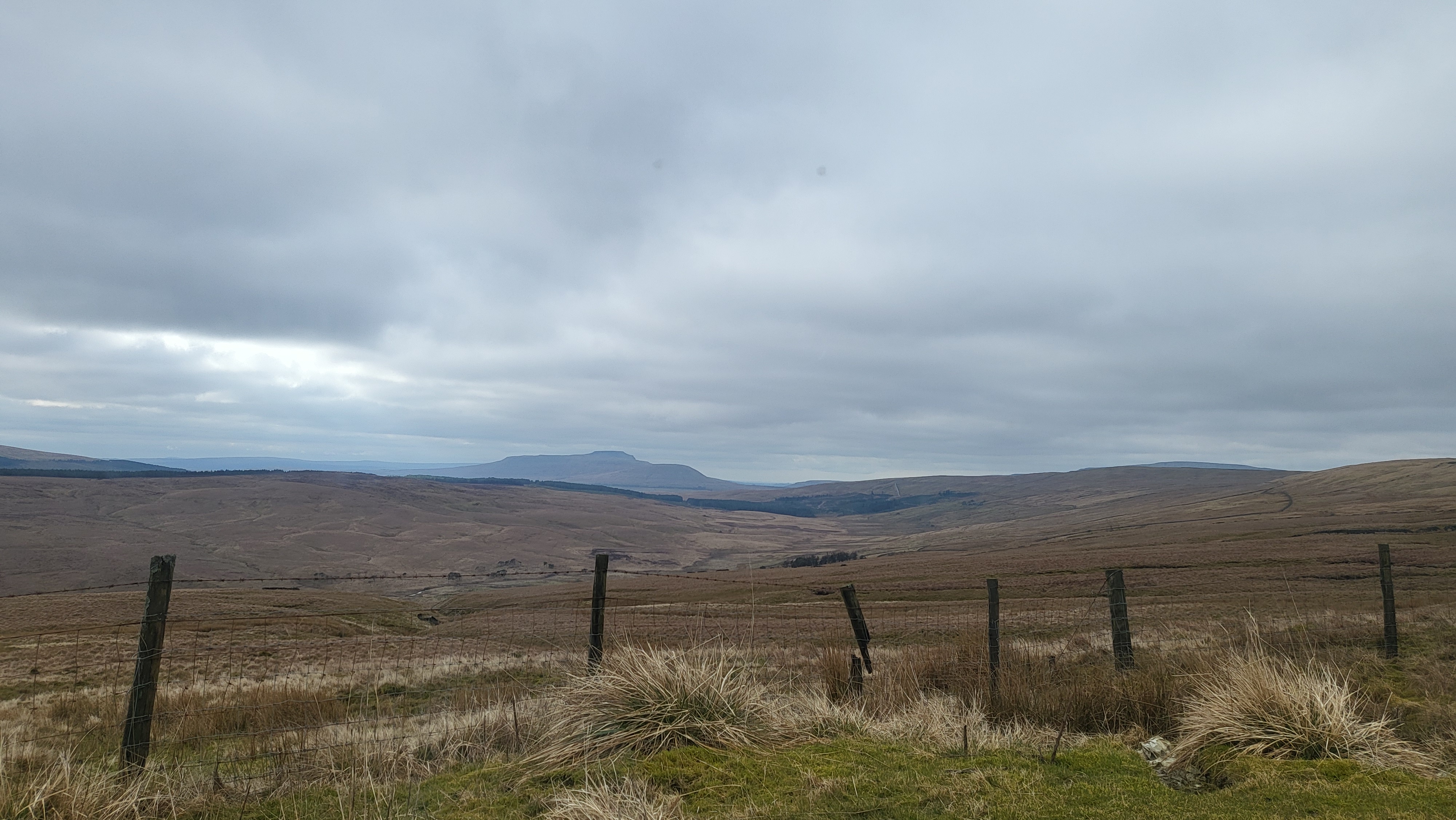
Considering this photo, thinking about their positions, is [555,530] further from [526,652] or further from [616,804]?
[616,804]

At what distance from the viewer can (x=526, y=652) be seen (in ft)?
66.5

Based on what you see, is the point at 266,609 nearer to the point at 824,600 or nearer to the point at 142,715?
the point at 824,600

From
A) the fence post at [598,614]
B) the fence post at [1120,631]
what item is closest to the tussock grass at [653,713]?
the fence post at [598,614]

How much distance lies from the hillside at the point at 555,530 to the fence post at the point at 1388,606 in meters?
33.4

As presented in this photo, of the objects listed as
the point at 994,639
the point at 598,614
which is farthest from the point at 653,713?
the point at 994,639

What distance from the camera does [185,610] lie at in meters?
34.0

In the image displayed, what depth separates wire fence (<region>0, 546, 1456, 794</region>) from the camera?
783 centimetres

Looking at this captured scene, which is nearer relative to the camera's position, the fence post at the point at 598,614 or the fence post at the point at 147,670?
the fence post at the point at 147,670

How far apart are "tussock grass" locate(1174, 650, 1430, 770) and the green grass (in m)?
0.42

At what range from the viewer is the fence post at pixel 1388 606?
12047 millimetres

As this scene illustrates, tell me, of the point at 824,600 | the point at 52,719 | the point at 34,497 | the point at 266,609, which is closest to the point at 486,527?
A: the point at 34,497

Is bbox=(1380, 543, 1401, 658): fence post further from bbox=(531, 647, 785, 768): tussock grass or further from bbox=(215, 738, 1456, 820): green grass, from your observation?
bbox=(531, 647, 785, 768): tussock grass

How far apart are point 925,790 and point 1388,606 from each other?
1166cm

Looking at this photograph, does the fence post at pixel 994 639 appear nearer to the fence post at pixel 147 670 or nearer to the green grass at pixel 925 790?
the green grass at pixel 925 790
